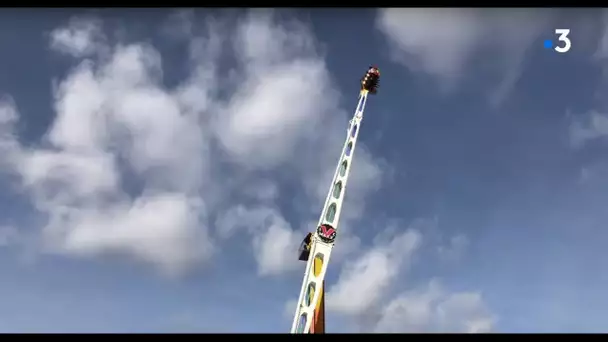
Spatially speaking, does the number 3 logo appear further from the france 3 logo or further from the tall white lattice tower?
the tall white lattice tower

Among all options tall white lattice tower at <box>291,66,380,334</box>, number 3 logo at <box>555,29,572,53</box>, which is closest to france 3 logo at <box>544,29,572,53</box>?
number 3 logo at <box>555,29,572,53</box>

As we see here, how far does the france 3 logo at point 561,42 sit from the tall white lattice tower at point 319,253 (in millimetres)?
1507

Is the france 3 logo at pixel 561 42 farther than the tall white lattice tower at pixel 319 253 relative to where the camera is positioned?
No

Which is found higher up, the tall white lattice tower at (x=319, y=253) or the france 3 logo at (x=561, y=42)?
the france 3 logo at (x=561, y=42)

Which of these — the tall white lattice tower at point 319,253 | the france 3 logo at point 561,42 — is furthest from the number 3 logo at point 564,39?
the tall white lattice tower at point 319,253

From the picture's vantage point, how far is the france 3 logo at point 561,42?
438cm

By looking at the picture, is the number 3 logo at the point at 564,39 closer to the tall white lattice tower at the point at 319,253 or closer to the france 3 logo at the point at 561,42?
the france 3 logo at the point at 561,42

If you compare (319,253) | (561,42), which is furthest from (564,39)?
(319,253)

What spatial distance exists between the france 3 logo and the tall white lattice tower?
1.51 metres
